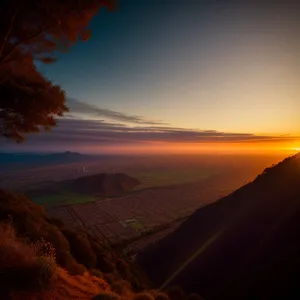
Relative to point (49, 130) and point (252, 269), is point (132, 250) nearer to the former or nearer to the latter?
point (252, 269)

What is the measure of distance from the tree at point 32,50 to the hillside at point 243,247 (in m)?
18.0

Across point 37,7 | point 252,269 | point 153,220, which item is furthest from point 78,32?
point 153,220

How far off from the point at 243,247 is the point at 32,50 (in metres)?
26.5

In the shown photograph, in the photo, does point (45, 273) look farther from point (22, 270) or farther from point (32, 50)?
point (32, 50)

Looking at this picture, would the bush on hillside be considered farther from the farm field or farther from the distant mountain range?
Result: the distant mountain range

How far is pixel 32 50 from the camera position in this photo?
308 inches

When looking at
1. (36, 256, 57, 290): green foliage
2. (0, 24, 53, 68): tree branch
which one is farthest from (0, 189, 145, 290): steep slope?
(0, 24, 53, 68): tree branch

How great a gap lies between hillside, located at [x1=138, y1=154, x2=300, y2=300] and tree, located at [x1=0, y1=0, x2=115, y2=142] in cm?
1801

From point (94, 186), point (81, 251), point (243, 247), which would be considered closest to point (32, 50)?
point (81, 251)

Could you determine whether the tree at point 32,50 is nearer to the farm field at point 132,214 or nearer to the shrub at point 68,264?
the shrub at point 68,264

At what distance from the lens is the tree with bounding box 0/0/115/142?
6965 millimetres

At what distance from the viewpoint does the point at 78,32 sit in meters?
7.93

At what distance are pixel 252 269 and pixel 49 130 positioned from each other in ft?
66.8

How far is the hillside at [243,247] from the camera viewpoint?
55.9ft
